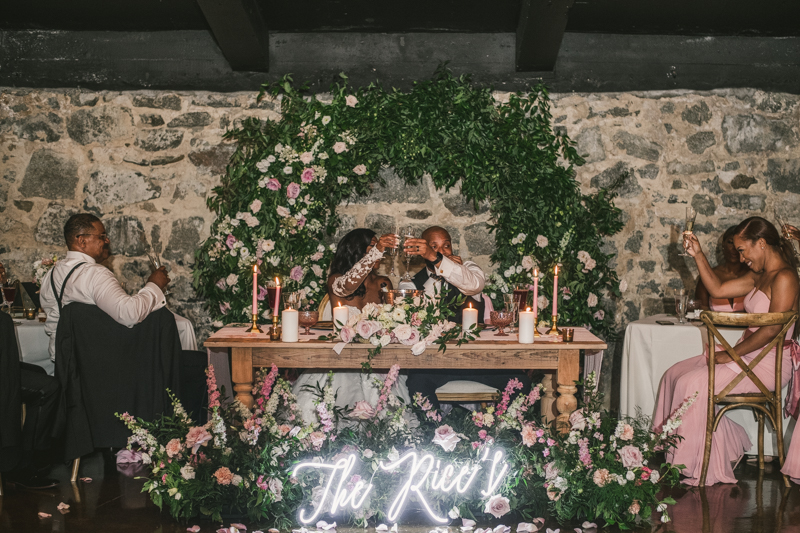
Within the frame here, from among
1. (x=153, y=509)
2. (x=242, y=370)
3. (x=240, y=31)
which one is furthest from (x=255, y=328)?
(x=240, y=31)

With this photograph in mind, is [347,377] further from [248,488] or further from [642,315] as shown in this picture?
[642,315]

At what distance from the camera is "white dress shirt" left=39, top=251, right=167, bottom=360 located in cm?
351

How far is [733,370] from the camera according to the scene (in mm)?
3559

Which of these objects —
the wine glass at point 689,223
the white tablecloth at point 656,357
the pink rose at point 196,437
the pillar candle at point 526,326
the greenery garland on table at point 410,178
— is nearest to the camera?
the pink rose at point 196,437

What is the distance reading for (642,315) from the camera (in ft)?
16.4

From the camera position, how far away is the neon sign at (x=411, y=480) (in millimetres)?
2896

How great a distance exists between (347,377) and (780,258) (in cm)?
248

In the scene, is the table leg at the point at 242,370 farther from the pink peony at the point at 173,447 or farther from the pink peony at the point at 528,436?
the pink peony at the point at 528,436

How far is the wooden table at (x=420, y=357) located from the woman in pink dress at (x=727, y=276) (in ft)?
5.01

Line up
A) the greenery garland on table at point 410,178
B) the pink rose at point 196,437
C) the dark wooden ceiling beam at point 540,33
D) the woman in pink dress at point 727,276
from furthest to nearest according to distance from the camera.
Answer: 1. the greenery garland on table at point 410,178
2. the woman in pink dress at point 727,276
3. the dark wooden ceiling beam at point 540,33
4. the pink rose at point 196,437

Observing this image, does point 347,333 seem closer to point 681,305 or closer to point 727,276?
point 681,305

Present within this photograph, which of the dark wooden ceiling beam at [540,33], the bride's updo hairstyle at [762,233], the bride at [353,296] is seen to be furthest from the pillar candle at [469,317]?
the dark wooden ceiling beam at [540,33]

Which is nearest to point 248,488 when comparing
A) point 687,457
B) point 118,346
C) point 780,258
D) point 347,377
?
point 347,377

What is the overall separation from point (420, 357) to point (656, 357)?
5.41ft
